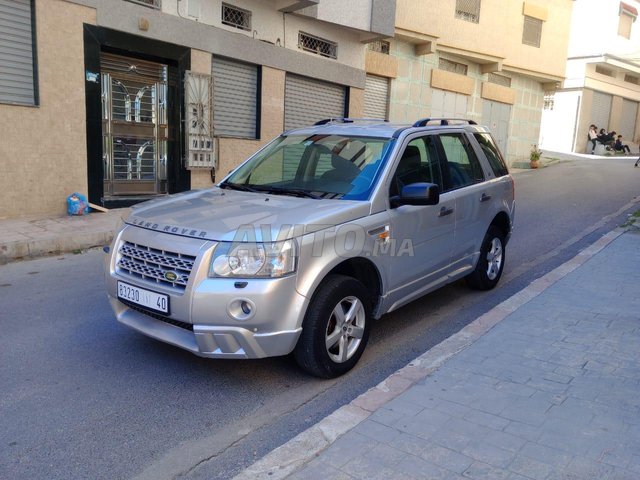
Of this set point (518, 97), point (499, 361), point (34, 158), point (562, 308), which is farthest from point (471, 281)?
point (518, 97)

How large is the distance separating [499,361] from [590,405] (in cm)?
73

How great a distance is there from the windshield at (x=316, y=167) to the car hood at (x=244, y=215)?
0.72 ft

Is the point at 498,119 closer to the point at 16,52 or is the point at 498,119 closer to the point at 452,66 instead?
the point at 452,66

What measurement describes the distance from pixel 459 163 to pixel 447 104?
46.7 ft

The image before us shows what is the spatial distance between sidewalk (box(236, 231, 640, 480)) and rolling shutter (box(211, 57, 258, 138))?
8526 millimetres

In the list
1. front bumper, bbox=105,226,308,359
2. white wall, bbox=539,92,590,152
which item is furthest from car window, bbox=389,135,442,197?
white wall, bbox=539,92,590,152

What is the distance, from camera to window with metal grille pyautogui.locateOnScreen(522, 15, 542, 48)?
69.9 feet

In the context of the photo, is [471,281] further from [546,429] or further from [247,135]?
[247,135]

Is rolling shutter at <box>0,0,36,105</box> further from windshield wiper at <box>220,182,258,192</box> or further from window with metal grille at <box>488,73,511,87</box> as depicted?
window with metal grille at <box>488,73,511,87</box>

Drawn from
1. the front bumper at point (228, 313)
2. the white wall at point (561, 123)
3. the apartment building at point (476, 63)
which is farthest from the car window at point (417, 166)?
the white wall at point (561, 123)

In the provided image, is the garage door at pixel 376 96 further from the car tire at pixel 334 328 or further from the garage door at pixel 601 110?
the garage door at pixel 601 110

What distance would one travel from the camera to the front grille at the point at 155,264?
11.4ft

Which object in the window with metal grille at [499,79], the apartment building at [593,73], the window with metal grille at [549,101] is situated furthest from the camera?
the window with metal grille at [549,101]

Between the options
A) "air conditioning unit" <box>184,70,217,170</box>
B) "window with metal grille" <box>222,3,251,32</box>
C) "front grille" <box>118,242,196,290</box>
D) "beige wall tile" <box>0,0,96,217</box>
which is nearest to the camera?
"front grille" <box>118,242,196,290</box>
